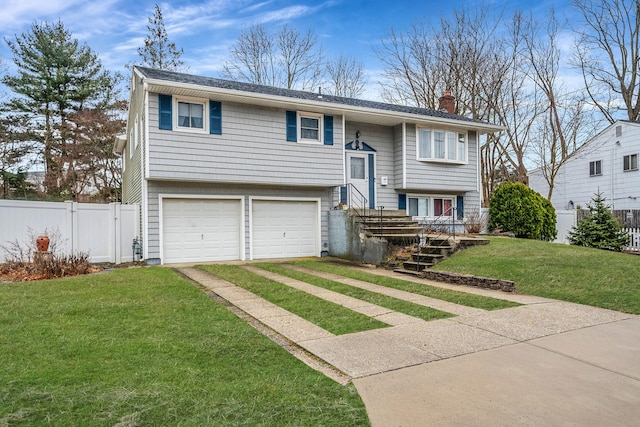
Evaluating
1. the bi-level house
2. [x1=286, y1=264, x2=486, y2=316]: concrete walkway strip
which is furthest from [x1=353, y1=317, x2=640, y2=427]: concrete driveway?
the bi-level house

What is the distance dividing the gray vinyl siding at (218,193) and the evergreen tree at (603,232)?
29.3 feet

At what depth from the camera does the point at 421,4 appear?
21.7m

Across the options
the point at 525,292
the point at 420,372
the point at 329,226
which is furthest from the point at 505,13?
the point at 420,372

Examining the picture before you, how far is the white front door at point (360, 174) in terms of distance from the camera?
14.8 meters

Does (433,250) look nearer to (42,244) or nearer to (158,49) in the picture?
(42,244)

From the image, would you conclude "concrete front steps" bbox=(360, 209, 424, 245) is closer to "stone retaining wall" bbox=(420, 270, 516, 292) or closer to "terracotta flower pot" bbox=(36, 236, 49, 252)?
"stone retaining wall" bbox=(420, 270, 516, 292)

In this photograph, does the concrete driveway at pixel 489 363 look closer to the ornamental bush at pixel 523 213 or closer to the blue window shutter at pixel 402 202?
the ornamental bush at pixel 523 213

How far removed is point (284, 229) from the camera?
1385cm

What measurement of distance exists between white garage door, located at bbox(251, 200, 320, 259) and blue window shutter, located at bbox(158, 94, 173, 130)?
3.63 m

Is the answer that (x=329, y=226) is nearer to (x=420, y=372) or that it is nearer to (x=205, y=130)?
(x=205, y=130)

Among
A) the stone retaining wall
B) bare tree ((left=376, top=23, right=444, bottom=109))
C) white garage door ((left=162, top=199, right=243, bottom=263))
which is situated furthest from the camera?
bare tree ((left=376, top=23, right=444, bottom=109))

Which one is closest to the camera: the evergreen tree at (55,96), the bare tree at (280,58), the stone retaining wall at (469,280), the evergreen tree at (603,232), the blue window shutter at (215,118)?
the stone retaining wall at (469,280)

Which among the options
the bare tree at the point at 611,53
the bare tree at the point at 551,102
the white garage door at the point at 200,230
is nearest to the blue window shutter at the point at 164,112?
the white garage door at the point at 200,230

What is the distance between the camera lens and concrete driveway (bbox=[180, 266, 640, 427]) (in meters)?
2.98
